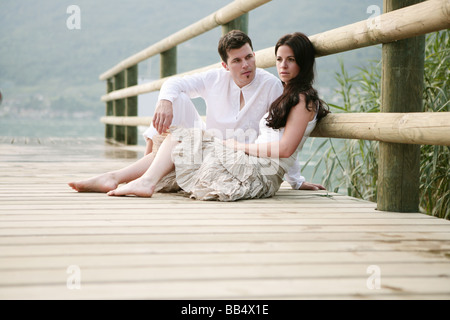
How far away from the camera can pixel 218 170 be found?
6.93 feet

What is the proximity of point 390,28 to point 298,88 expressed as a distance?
19.4 inches

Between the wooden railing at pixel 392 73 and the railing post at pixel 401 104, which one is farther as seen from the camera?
the railing post at pixel 401 104

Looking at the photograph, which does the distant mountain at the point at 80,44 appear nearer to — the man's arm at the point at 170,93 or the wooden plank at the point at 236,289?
the man's arm at the point at 170,93

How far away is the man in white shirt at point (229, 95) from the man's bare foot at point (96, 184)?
299 mm

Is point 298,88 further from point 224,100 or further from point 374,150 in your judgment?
point 374,150

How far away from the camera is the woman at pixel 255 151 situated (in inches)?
81.3

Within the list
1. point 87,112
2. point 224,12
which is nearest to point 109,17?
point 87,112

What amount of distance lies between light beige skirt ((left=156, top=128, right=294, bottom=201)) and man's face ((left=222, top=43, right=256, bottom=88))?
308 millimetres

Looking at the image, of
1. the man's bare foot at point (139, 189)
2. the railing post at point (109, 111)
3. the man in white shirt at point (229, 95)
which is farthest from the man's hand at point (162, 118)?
the railing post at point (109, 111)

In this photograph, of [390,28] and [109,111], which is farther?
[109,111]

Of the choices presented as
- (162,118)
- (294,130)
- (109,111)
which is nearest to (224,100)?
(162,118)

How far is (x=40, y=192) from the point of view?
219 cm

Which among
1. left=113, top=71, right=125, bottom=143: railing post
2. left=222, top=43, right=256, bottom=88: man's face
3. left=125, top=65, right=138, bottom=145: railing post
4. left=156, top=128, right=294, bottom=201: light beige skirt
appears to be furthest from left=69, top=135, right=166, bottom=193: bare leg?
left=113, top=71, right=125, bottom=143: railing post

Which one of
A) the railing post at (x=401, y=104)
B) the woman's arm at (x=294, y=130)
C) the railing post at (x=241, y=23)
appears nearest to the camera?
the railing post at (x=401, y=104)
